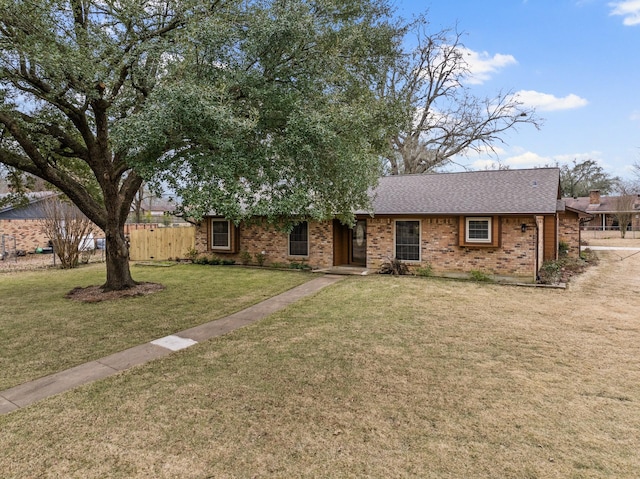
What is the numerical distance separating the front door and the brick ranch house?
42 millimetres

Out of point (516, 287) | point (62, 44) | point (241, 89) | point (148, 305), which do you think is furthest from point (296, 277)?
point (62, 44)

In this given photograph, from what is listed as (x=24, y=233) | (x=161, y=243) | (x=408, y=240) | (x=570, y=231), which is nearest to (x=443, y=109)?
(x=570, y=231)

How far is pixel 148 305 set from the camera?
874cm

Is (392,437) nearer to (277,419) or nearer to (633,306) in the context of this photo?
(277,419)

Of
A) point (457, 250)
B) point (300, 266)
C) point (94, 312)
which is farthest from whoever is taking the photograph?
point (300, 266)

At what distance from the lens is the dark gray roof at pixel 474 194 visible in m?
11.4

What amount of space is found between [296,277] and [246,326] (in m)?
5.54

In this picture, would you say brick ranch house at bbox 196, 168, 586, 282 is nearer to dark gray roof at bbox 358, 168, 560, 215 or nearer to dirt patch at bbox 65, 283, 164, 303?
dark gray roof at bbox 358, 168, 560, 215

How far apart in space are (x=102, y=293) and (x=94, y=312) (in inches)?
74.6

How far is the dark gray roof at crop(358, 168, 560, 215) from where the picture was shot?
37.5ft

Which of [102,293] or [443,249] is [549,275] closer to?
[443,249]

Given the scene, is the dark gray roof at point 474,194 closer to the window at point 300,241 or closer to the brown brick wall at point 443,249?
the brown brick wall at point 443,249

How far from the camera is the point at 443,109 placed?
2462 centimetres

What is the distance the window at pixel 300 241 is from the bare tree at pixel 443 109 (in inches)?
439
